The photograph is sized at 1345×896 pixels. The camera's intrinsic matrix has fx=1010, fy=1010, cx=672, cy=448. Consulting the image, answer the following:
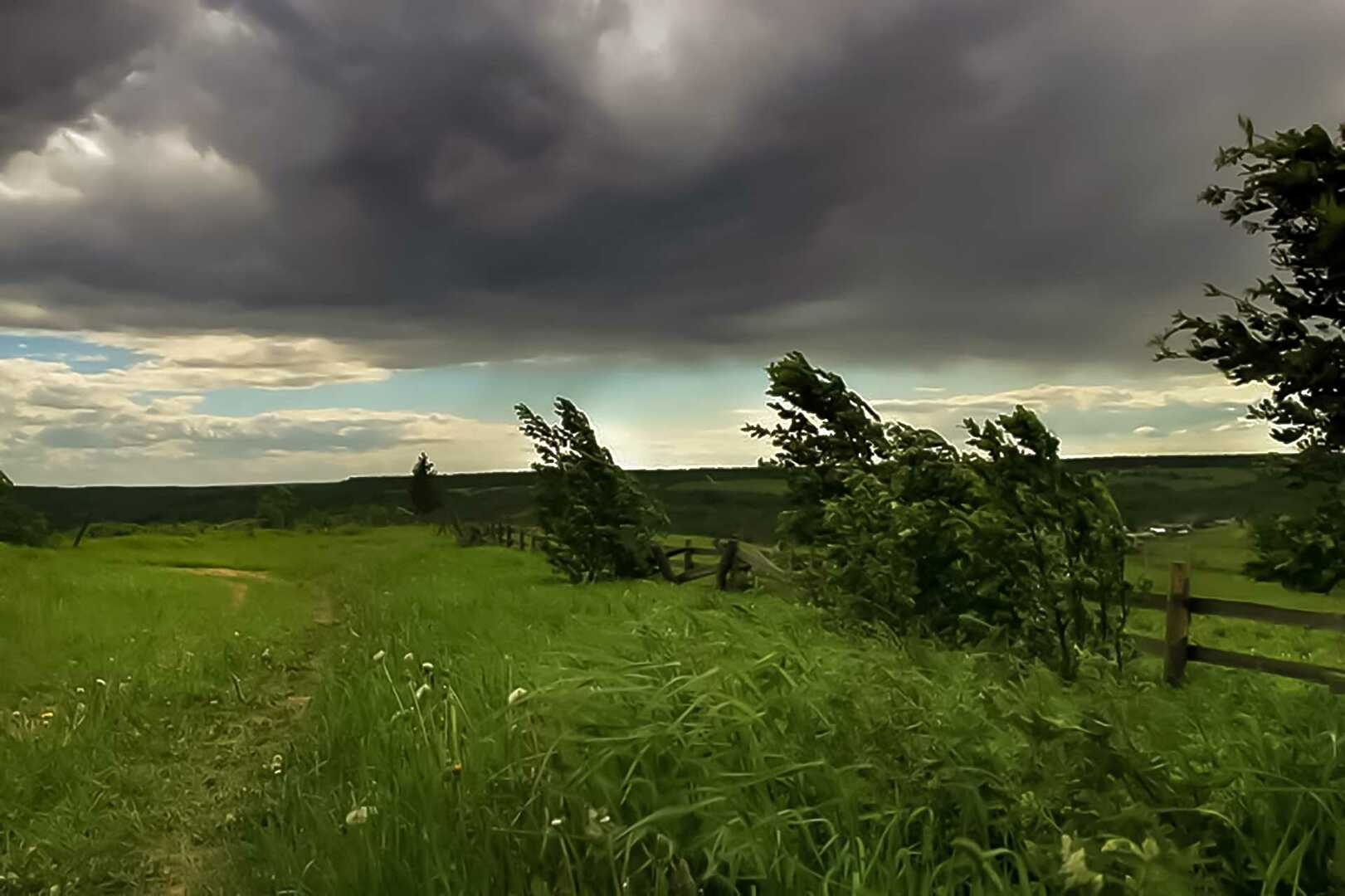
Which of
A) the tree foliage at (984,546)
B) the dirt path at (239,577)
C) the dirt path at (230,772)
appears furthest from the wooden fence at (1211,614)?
the dirt path at (239,577)

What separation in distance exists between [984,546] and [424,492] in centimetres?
9793

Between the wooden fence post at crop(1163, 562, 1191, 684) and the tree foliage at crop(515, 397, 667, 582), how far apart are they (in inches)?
658

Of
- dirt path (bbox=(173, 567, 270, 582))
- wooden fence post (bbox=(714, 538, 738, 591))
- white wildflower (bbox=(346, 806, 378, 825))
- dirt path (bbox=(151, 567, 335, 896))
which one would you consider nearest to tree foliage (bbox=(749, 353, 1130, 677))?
white wildflower (bbox=(346, 806, 378, 825))

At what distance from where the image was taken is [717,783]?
3506 mm

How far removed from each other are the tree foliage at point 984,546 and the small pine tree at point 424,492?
303 feet

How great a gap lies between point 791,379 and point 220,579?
976 inches

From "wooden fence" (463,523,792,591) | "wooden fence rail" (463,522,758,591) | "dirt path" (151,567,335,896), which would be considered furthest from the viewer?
"wooden fence rail" (463,522,758,591)

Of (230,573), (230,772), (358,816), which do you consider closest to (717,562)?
(230,573)

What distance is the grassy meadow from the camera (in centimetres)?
305

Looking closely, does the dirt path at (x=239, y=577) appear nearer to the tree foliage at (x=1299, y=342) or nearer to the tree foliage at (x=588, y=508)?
the tree foliage at (x=588, y=508)

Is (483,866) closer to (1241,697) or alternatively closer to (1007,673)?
(1007,673)

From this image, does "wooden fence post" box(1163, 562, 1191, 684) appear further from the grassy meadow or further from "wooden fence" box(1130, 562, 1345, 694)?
the grassy meadow

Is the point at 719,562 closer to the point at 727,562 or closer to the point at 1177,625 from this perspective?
the point at 727,562

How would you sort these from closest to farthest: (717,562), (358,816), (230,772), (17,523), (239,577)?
(358,816) < (230,772) < (717,562) < (239,577) < (17,523)
